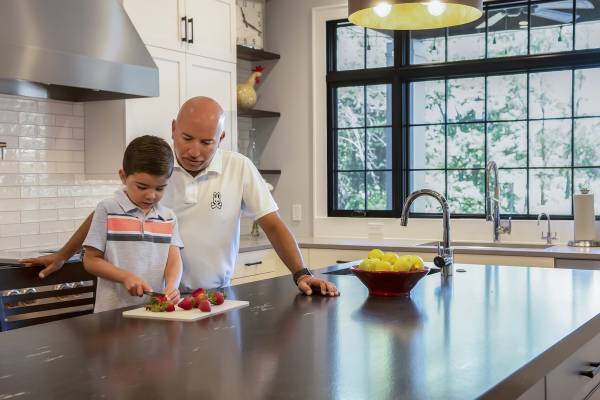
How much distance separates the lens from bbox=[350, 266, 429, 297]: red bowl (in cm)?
224

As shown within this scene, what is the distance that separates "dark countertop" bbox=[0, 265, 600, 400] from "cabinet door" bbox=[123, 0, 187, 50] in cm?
232

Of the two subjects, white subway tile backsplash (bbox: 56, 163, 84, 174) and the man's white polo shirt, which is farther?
white subway tile backsplash (bbox: 56, 163, 84, 174)

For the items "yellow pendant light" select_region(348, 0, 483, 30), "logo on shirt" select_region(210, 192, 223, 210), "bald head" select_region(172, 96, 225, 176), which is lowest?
"logo on shirt" select_region(210, 192, 223, 210)

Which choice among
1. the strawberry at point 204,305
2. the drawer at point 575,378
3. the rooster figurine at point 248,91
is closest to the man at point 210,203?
the strawberry at point 204,305

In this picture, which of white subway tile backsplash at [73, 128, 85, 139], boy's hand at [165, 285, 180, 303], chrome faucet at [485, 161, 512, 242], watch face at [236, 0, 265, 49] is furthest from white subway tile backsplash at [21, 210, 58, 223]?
chrome faucet at [485, 161, 512, 242]

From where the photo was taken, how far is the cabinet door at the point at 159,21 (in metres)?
4.11

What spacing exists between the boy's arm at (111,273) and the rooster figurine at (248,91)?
3072 mm

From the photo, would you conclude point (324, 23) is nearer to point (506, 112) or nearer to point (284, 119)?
point (284, 119)

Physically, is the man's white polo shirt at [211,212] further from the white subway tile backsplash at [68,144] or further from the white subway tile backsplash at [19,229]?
the white subway tile backsplash at [68,144]

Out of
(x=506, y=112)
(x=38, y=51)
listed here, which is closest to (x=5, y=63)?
(x=38, y=51)

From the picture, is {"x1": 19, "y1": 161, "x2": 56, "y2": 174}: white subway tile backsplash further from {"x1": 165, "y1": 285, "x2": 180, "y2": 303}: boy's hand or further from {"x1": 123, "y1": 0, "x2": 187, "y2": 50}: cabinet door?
{"x1": 165, "y1": 285, "x2": 180, "y2": 303}: boy's hand

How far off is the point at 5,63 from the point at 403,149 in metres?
2.81

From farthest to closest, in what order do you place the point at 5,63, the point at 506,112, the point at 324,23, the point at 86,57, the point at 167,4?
1. the point at 324,23
2. the point at 506,112
3. the point at 167,4
4. the point at 86,57
5. the point at 5,63

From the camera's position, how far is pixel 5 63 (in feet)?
10.0
